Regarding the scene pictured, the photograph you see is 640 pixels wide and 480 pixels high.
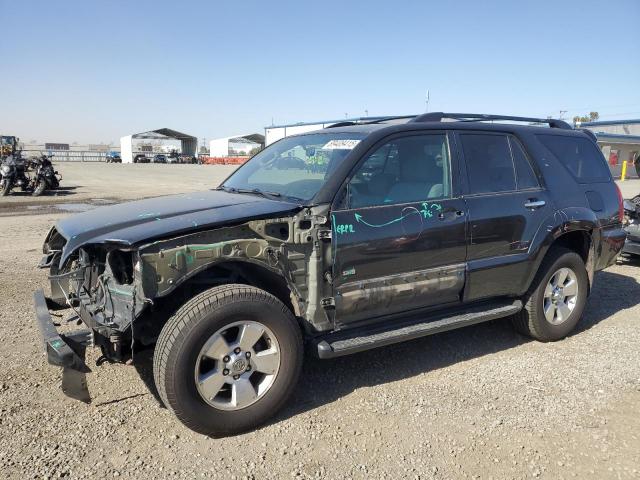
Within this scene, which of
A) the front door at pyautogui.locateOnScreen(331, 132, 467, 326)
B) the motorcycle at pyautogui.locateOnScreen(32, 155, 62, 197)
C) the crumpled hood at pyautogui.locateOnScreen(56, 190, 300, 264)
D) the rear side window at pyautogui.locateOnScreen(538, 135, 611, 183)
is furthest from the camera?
the motorcycle at pyautogui.locateOnScreen(32, 155, 62, 197)

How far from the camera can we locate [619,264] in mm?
7961

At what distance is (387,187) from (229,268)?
1.28 m

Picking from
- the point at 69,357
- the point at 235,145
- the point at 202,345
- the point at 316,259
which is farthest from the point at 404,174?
the point at 235,145

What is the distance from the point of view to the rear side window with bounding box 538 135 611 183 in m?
4.75

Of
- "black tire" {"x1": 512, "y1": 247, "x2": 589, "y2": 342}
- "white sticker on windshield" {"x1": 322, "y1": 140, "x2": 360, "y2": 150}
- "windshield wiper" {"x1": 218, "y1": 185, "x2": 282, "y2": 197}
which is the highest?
"white sticker on windshield" {"x1": 322, "y1": 140, "x2": 360, "y2": 150}

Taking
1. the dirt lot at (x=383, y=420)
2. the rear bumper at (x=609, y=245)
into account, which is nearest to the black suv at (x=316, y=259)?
the dirt lot at (x=383, y=420)

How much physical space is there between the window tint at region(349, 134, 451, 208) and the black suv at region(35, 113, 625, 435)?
11 mm

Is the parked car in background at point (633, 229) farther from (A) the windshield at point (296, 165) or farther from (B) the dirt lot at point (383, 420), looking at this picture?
(A) the windshield at point (296, 165)

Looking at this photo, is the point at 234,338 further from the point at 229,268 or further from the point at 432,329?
the point at 432,329

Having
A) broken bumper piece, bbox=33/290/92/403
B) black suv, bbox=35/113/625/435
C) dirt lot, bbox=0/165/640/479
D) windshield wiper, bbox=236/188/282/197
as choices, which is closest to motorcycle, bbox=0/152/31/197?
dirt lot, bbox=0/165/640/479

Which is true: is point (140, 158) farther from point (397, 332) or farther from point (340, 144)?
point (397, 332)

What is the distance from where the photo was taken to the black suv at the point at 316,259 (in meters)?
2.97

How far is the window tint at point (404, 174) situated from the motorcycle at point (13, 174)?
57.6ft

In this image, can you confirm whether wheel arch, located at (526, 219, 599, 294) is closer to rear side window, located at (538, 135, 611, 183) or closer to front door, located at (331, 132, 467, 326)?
rear side window, located at (538, 135, 611, 183)
